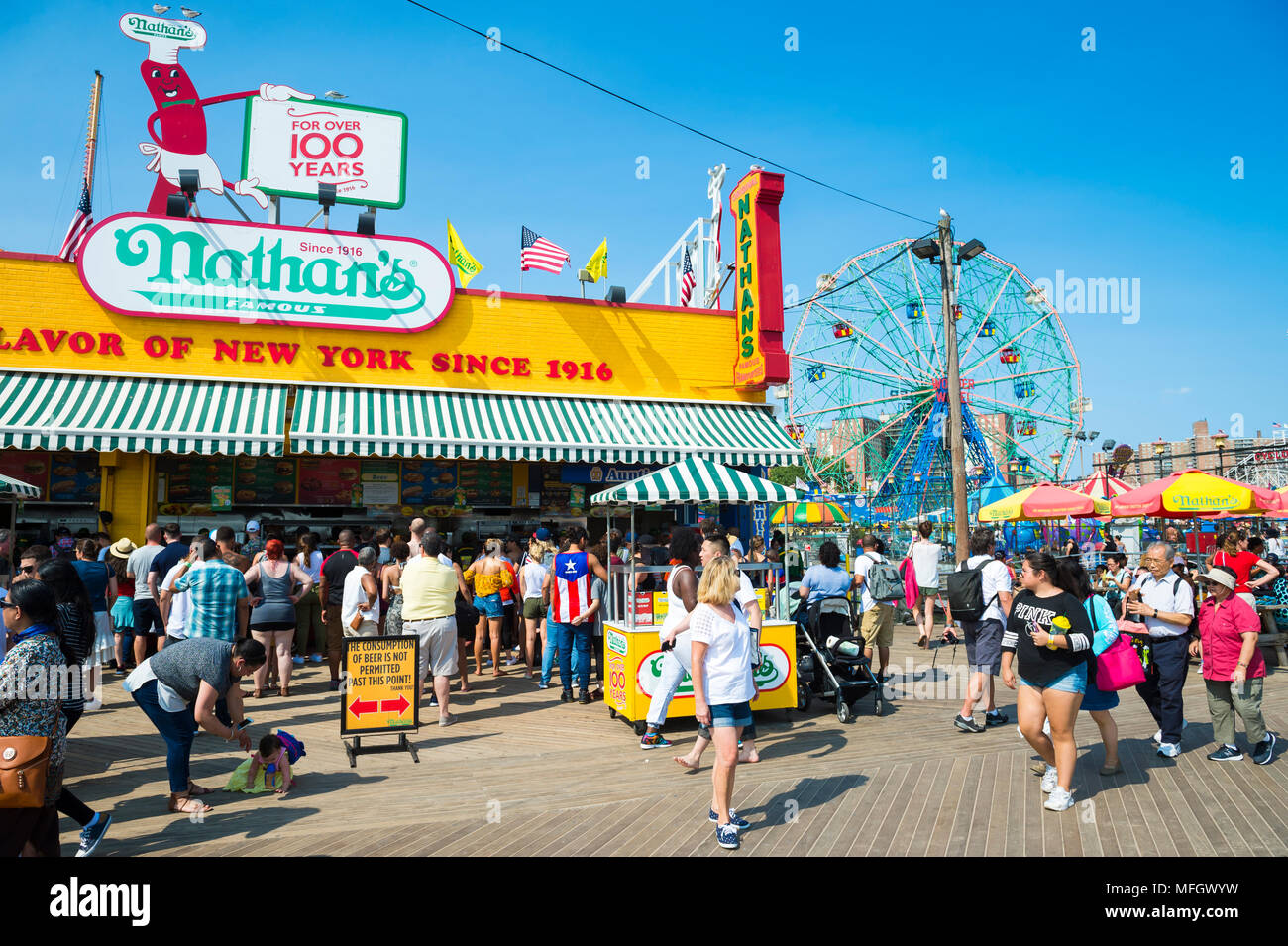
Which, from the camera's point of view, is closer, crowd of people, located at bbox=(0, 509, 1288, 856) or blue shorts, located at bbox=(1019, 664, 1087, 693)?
crowd of people, located at bbox=(0, 509, 1288, 856)

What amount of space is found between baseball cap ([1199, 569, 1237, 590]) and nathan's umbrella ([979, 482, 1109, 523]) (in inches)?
381

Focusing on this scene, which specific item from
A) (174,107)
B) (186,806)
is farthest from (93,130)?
(186,806)

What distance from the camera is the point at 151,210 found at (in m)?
12.8

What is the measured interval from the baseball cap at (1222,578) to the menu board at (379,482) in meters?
10.9

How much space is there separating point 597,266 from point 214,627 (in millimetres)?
10479

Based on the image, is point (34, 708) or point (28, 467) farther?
point (28, 467)

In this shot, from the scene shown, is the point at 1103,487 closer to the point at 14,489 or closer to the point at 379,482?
the point at 379,482

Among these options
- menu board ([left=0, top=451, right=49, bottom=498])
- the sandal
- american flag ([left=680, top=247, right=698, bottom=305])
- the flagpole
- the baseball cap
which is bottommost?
the sandal

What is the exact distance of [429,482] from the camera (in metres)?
13.3

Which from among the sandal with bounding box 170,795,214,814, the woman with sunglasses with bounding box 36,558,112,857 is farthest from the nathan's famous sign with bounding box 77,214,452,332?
the sandal with bounding box 170,795,214,814

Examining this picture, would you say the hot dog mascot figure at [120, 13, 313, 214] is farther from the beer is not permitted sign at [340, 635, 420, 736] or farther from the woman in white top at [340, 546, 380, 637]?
the beer is not permitted sign at [340, 635, 420, 736]

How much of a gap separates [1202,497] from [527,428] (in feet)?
34.9

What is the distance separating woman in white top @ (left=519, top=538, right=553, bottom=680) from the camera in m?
10.0
